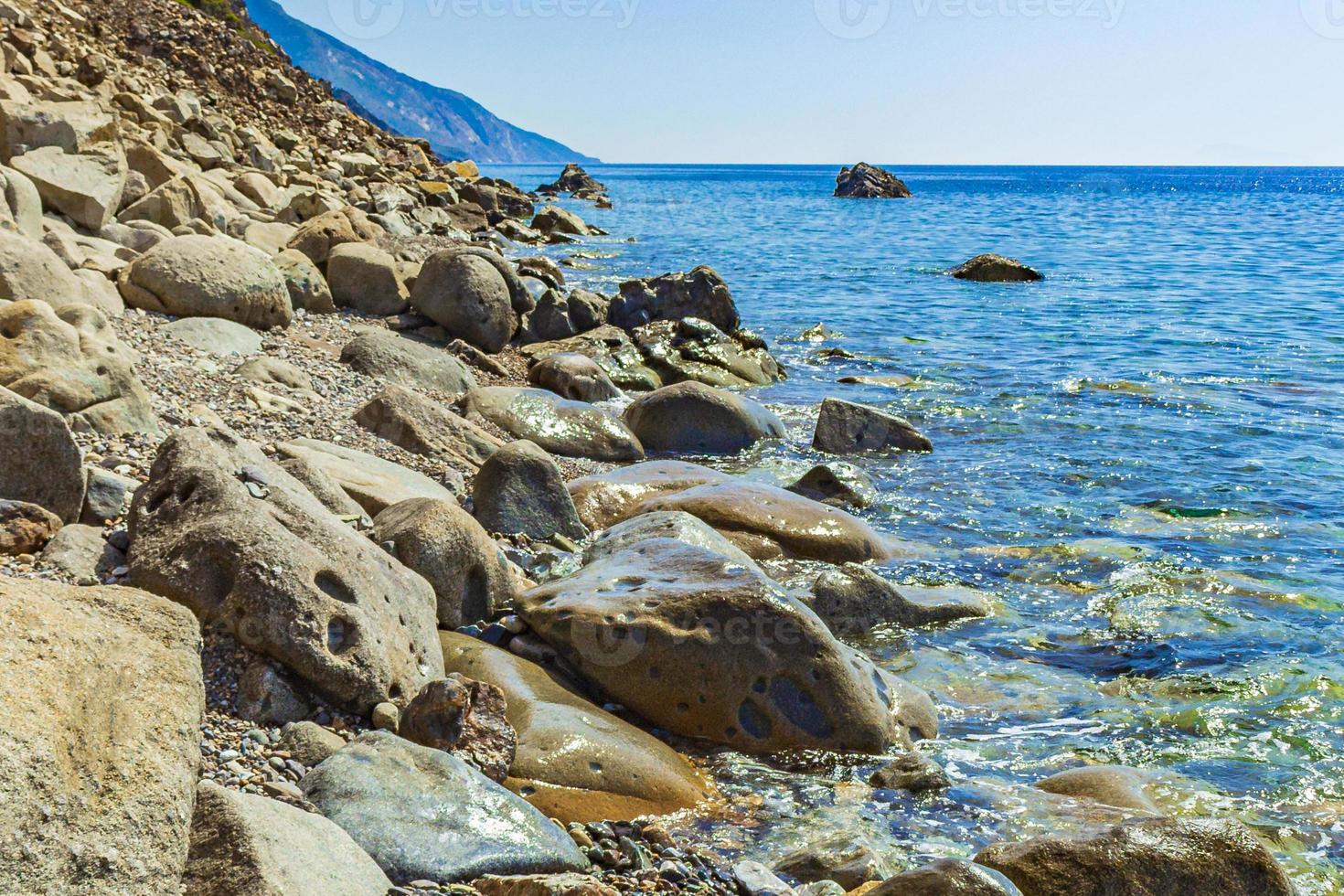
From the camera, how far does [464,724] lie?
17.3ft

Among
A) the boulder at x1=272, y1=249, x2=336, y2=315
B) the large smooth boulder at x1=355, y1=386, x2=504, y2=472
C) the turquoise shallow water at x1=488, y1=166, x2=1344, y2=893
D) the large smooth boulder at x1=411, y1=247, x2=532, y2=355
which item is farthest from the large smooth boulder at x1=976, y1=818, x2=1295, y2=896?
the large smooth boulder at x1=411, y1=247, x2=532, y2=355

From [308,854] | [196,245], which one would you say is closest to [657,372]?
[196,245]

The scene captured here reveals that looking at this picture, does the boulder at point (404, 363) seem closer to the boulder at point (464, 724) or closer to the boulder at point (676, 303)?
the boulder at point (676, 303)

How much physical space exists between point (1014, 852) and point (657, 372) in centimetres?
1230

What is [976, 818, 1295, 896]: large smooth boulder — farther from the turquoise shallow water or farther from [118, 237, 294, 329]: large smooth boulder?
[118, 237, 294, 329]: large smooth boulder

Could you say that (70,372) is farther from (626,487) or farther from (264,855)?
(626,487)

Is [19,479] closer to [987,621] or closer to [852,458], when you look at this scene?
[987,621]

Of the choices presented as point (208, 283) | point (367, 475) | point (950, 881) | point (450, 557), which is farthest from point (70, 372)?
point (950, 881)

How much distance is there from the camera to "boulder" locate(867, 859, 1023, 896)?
4230 mm

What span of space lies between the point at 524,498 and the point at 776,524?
210 cm

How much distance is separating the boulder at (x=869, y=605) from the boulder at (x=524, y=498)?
2.06m

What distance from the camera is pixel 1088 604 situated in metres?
8.89

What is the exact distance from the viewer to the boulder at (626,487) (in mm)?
9711

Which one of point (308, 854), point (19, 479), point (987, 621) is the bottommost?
point (987, 621)
